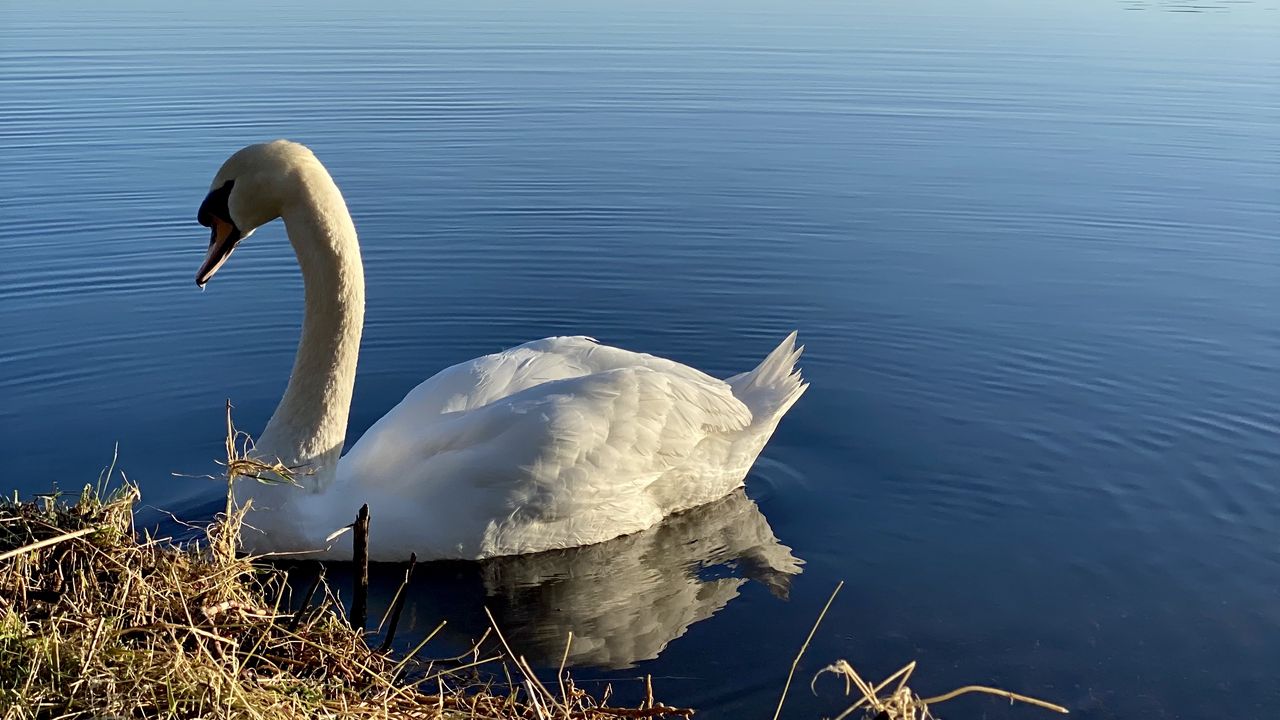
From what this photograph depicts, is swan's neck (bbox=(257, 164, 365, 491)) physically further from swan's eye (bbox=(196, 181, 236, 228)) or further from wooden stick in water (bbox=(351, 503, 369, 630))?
wooden stick in water (bbox=(351, 503, 369, 630))

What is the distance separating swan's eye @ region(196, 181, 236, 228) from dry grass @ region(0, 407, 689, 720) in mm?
2842

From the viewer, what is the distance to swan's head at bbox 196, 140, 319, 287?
261 inches

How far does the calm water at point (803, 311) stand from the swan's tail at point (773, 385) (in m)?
0.42

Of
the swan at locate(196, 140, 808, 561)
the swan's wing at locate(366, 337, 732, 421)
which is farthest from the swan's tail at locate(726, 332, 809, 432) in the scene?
the swan at locate(196, 140, 808, 561)

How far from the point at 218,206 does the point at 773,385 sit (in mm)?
3327

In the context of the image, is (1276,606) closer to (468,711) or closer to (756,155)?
(468,711)

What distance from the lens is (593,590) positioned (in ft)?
21.6

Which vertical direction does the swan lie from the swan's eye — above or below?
below

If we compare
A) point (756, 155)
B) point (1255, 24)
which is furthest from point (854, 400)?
point (1255, 24)

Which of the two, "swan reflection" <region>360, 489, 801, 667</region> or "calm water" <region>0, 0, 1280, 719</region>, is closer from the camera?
"swan reflection" <region>360, 489, 801, 667</region>

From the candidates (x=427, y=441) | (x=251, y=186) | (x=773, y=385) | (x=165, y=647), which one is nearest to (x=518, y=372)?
(x=427, y=441)

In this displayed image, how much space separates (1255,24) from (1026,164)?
1821 cm

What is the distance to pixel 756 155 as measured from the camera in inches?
655

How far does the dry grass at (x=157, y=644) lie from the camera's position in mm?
3426
